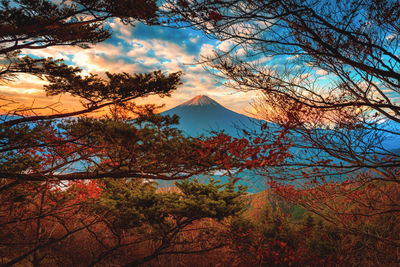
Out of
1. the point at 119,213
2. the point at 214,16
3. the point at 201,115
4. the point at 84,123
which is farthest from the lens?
the point at 201,115

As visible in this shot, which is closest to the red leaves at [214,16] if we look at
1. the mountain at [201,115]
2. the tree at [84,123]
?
the tree at [84,123]

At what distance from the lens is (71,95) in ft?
22.4

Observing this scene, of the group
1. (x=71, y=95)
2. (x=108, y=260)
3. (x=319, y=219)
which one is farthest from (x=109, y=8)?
(x=319, y=219)

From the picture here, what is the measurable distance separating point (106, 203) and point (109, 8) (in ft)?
14.5

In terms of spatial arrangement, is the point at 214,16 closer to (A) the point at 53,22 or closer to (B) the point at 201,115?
(A) the point at 53,22

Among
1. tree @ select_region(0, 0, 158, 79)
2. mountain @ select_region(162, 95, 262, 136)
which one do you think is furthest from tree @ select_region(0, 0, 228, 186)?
mountain @ select_region(162, 95, 262, 136)

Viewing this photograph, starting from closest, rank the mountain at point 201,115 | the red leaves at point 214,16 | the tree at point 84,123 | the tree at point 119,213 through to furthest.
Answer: the red leaves at point 214,16 < the tree at point 84,123 < the tree at point 119,213 < the mountain at point 201,115

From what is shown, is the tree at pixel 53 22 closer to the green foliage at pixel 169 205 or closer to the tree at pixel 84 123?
the tree at pixel 84 123

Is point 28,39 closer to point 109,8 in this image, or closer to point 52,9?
point 52,9

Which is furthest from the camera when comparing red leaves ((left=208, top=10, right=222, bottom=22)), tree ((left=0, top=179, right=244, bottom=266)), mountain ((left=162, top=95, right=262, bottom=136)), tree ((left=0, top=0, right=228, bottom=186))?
mountain ((left=162, top=95, right=262, bottom=136))

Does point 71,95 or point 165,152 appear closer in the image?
point 165,152

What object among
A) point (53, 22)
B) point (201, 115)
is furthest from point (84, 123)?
point (201, 115)

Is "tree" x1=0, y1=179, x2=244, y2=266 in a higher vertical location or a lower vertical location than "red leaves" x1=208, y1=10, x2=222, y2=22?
lower

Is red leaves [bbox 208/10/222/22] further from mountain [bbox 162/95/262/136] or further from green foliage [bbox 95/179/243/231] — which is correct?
mountain [bbox 162/95/262/136]
